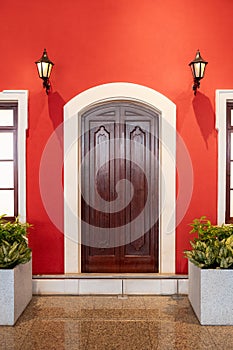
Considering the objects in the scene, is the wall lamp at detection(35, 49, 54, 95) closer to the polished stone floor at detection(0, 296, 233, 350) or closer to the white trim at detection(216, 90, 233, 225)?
the white trim at detection(216, 90, 233, 225)

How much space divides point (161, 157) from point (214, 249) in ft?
4.80

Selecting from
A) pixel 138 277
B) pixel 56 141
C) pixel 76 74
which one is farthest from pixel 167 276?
pixel 76 74

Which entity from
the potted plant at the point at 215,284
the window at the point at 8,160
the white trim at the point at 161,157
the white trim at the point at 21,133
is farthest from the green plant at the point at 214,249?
the window at the point at 8,160

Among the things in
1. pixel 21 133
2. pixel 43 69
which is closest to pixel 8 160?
pixel 21 133

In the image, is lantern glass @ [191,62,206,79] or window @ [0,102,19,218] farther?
window @ [0,102,19,218]

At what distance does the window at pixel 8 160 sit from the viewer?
5.57m

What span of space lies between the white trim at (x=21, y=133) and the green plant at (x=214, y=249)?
2.18 meters

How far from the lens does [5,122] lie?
5.58 m

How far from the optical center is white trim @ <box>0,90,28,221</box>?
17.8 feet

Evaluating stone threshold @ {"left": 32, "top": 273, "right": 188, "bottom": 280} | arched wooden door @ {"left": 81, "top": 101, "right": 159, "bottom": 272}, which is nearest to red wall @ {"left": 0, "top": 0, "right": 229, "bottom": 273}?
arched wooden door @ {"left": 81, "top": 101, "right": 159, "bottom": 272}

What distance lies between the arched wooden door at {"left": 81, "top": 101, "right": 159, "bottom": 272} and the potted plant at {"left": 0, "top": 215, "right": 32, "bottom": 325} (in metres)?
0.98

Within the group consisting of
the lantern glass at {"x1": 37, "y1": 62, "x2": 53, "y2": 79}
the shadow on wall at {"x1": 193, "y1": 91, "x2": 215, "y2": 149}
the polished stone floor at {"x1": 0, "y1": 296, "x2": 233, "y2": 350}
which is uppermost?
the lantern glass at {"x1": 37, "y1": 62, "x2": 53, "y2": 79}

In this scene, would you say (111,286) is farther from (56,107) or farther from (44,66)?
(44,66)

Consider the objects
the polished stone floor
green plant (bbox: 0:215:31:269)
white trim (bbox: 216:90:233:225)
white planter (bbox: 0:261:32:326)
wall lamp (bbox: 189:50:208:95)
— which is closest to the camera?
the polished stone floor
